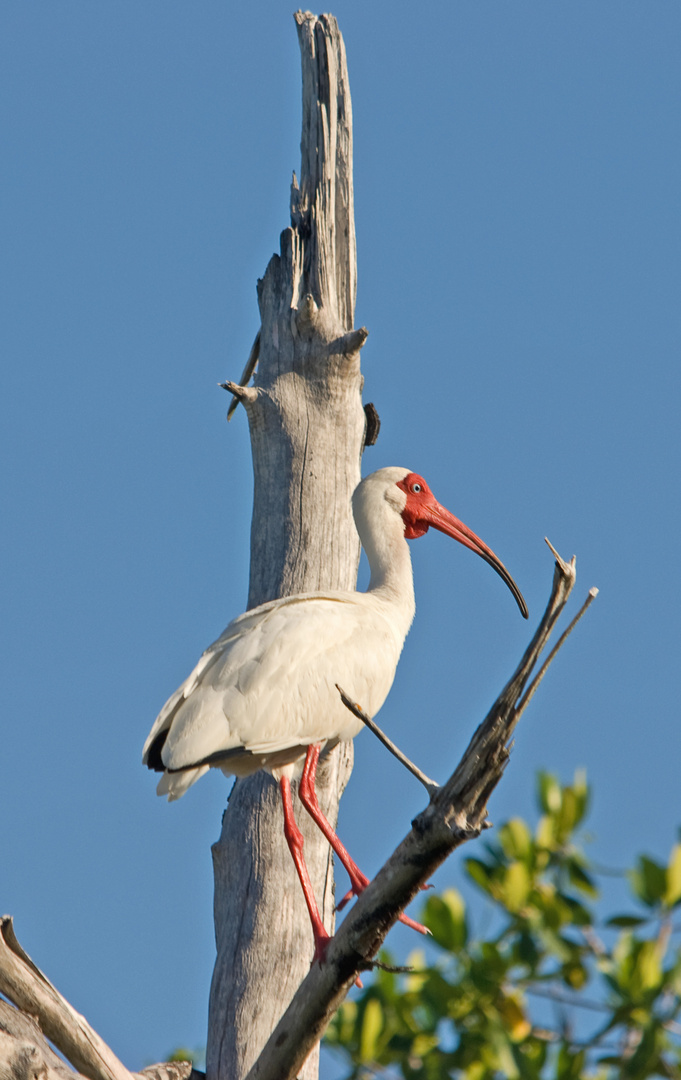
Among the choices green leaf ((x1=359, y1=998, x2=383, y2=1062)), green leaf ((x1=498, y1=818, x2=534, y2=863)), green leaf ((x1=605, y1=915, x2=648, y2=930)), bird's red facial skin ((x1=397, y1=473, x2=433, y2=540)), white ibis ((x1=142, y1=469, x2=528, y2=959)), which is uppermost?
bird's red facial skin ((x1=397, y1=473, x2=433, y2=540))

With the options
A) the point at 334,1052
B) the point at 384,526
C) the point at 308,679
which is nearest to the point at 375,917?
the point at 334,1052

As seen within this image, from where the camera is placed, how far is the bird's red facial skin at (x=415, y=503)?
7094 mm

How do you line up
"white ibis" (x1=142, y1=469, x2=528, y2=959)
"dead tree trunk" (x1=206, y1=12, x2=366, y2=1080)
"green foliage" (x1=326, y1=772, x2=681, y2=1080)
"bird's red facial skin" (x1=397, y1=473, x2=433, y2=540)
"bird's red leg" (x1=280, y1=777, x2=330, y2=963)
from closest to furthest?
"green foliage" (x1=326, y1=772, x2=681, y2=1080)
"bird's red leg" (x1=280, y1=777, x2=330, y2=963)
"white ibis" (x1=142, y1=469, x2=528, y2=959)
"dead tree trunk" (x1=206, y1=12, x2=366, y2=1080)
"bird's red facial skin" (x1=397, y1=473, x2=433, y2=540)

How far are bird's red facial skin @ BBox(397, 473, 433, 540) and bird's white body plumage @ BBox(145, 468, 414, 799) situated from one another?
0.82 meters

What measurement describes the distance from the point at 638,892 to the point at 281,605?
2960 millimetres

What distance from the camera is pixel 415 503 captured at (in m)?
7.12

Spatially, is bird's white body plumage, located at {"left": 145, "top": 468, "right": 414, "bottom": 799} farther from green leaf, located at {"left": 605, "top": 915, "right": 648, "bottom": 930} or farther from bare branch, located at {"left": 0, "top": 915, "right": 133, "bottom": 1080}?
green leaf, located at {"left": 605, "top": 915, "right": 648, "bottom": 930}

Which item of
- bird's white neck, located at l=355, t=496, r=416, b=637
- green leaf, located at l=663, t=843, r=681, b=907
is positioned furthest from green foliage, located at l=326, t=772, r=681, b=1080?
bird's white neck, located at l=355, t=496, r=416, b=637

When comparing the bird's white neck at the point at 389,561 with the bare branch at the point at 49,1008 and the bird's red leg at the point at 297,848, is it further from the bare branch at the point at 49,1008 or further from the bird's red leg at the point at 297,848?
the bare branch at the point at 49,1008

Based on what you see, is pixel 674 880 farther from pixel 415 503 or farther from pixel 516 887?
pixel 415 503

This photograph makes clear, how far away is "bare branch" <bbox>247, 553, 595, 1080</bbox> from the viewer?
3.58m

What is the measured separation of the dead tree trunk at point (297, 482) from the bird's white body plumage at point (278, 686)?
39cm

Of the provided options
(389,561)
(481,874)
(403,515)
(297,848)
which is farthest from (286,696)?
(481,874)

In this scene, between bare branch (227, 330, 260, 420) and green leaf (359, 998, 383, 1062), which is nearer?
green leaf (359, 998, 383, 1062)
